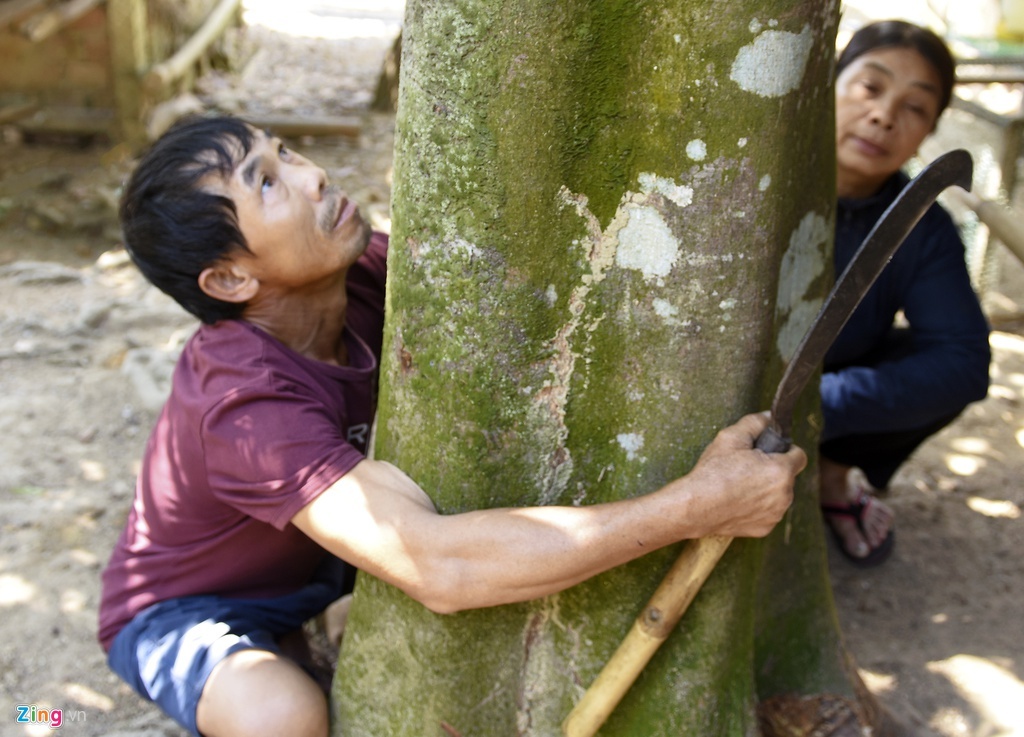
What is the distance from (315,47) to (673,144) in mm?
8757

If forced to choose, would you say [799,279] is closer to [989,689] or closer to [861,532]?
Result: [989,689]

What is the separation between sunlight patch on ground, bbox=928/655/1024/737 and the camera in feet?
8.24

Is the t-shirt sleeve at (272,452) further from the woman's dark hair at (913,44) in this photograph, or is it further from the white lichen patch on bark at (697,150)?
the woman's dark hair at (913,44)

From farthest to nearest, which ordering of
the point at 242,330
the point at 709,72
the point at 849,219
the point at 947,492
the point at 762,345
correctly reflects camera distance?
the point at 947,492
the point at 849,219
the point at 242,330
the point at 762,345
the point at 709,72

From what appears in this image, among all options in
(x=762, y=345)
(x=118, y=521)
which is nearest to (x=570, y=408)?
(x=762, y=345)

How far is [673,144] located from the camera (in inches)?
65.4

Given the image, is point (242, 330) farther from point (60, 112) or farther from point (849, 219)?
point (60, 112)

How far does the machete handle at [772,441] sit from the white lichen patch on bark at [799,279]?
0.77 feet

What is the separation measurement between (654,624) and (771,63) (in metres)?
0.96

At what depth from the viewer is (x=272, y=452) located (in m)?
1.86

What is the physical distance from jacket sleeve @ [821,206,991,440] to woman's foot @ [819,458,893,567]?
41 centimetres

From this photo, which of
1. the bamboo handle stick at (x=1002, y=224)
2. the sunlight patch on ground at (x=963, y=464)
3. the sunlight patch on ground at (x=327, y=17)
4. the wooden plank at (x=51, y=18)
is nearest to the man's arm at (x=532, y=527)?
the bamboo handle stick at (x=1002, y=224)

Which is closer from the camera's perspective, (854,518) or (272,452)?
(272,452)

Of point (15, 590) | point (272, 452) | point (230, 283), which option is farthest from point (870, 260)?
point (15, 590)
